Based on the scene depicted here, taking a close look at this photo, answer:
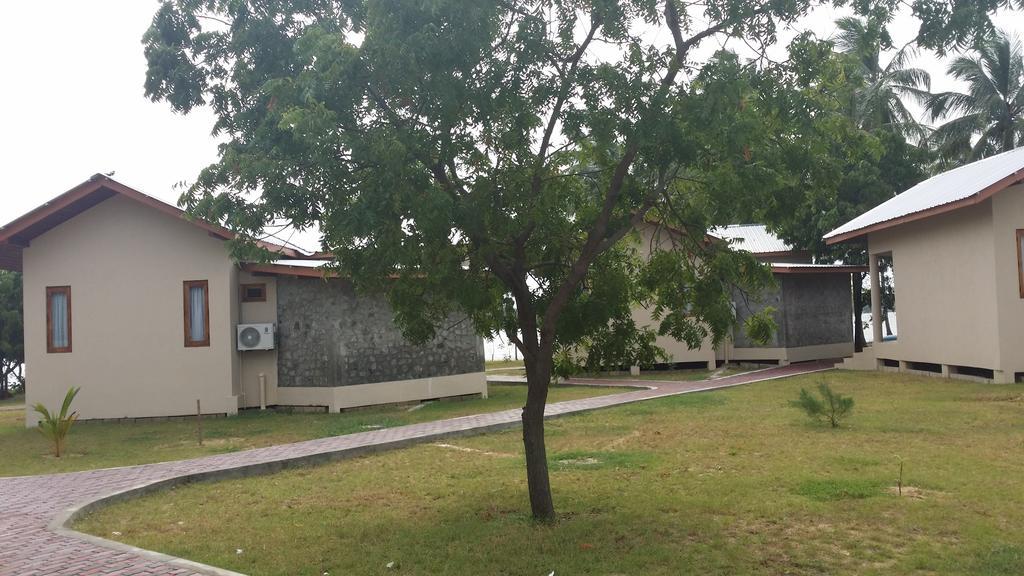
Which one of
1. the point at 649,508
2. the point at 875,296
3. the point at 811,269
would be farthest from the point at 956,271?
the point at 649,508

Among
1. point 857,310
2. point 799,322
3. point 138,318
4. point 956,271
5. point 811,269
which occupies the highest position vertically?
point 811,269

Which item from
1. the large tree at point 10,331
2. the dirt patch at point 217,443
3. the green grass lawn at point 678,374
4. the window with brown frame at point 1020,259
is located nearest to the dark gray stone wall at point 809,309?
the green grass lawn at point 678,374

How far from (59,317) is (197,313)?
9.27 ft

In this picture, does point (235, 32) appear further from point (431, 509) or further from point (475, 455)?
point (475, 455)

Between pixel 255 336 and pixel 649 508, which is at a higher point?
pixel 255 336

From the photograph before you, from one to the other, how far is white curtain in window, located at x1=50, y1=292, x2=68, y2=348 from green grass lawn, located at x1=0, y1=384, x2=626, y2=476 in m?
1.82

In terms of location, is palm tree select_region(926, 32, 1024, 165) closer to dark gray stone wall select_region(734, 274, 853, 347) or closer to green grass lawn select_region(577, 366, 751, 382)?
dark gray stone wall select_region(734, 274, 853, 347)

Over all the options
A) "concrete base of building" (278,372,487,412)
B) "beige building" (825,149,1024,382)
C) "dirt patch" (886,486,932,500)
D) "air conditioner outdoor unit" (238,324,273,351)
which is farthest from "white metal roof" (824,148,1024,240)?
"air conditioner outdoor unit" (238,324,273,351)

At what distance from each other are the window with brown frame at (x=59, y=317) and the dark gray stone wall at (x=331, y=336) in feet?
13.9

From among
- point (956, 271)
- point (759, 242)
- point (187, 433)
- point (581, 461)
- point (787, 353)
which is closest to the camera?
point (581, 461)

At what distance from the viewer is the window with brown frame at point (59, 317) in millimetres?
17953

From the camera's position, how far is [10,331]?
118 feet

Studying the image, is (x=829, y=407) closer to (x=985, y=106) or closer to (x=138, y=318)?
Result: (x=138, y=318)

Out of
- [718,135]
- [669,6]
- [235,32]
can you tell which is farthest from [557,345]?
[235,32]
